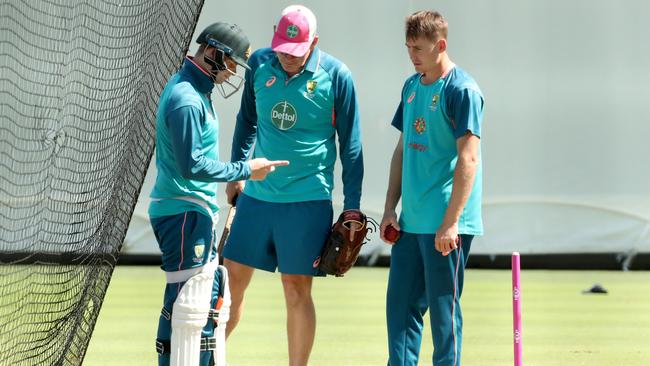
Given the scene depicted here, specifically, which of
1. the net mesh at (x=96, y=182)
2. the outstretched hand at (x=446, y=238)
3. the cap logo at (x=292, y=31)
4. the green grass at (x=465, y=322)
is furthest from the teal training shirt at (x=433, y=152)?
the green grass at (x=465, y=322)

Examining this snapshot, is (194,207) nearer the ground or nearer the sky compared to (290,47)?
nearer the ground

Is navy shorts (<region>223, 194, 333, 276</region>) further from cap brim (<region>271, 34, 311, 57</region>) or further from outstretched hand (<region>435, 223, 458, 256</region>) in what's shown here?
outstretched hand (<region>435, 223, 458, 256</region>)

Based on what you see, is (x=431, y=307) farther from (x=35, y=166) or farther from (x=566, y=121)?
(x=566, y=121)

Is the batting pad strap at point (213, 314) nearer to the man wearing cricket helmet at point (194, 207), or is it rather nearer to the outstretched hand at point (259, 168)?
the man wearing cricket helmet at point (194, 207)

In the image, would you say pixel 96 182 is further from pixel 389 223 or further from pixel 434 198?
pixel 434 198

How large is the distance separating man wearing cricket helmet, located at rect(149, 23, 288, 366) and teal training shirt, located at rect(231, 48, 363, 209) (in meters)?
0.65

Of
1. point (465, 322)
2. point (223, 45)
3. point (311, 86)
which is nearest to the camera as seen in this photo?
point (223, 45)

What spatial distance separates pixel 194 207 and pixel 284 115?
0.85 m

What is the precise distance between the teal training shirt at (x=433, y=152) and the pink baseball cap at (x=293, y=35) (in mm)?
558

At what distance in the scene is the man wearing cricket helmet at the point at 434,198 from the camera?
486cm

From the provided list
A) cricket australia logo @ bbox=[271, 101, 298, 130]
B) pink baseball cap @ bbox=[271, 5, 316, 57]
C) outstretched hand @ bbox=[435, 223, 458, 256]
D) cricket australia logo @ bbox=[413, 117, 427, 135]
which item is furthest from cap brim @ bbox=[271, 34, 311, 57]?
outstretched hand @ bbox=[435, 223, 458, 256]

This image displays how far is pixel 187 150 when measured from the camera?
15.1 ft

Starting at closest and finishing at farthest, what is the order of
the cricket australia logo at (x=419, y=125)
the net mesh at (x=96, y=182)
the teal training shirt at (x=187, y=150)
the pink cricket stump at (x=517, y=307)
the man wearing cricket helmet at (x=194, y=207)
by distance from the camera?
the teal training shirt at (x=187, y=150) < the man wearing cricket helmet at (x=194, y=207) < the cricket australia logo at (x=419, y=125) < the pink cricket stump at (x=517, y=307) < the net mesh at (x=96, y=182)

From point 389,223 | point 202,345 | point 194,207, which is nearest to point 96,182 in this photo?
point 194,207
